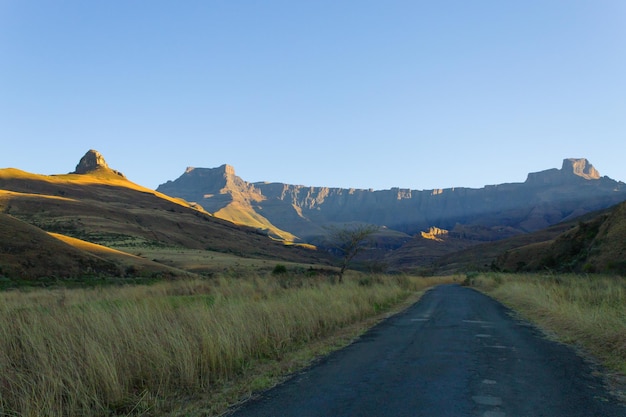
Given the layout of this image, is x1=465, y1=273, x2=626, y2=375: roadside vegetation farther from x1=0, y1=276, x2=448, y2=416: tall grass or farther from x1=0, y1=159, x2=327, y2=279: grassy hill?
x1=0, y1=159, x2=327, y2=279: grassy hill

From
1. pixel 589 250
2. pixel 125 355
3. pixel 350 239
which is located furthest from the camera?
pixel 589 250

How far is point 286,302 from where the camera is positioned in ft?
53.0

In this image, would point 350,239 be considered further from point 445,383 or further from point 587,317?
point 445,383

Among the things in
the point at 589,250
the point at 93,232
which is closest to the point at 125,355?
the point at 589,250

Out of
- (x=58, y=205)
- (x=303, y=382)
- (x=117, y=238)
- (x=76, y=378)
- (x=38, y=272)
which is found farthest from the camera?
(x=58, y=205)

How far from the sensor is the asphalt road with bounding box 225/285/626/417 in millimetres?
6289

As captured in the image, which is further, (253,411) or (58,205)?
(58,205)

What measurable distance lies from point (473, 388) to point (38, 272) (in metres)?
42.3

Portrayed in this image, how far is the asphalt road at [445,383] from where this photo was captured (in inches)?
248

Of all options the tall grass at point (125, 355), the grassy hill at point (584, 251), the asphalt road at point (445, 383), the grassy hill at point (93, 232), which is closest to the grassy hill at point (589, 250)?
the grassy hill at point (584, 251)

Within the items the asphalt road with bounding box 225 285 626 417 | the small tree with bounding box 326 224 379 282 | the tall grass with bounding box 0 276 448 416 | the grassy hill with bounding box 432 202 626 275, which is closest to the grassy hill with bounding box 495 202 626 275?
the grassy hill with bounding box 432 202 626 275

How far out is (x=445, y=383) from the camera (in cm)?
773

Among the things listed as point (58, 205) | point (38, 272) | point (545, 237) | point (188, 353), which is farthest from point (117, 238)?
point (545, 237)

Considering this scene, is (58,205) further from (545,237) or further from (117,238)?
(545,237)
